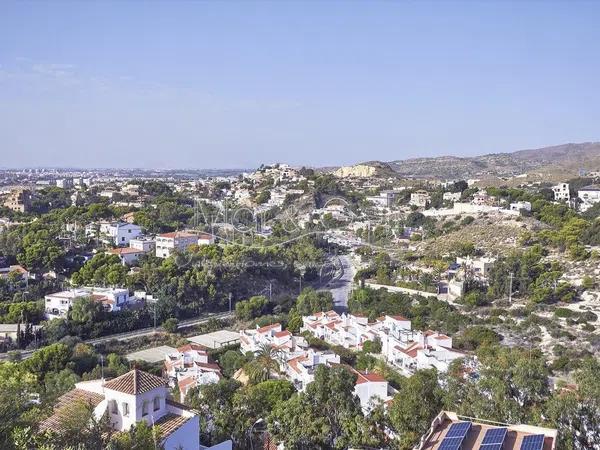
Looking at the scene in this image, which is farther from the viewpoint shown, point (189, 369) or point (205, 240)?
point (205, 240)

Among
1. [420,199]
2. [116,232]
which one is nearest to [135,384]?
[116,232]

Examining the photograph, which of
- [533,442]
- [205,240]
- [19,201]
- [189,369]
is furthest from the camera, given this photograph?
[19,201]

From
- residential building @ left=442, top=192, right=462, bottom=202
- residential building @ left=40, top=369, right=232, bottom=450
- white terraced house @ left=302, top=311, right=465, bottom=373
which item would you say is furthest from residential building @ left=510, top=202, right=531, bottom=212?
residential building @ left=40, top=369, right=232, bottom=450

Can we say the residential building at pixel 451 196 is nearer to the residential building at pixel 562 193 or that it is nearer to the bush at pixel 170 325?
the residential building at pixel 562 193

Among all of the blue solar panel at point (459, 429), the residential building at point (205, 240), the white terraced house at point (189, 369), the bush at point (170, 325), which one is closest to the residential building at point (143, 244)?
the residential building at point (205, 240)

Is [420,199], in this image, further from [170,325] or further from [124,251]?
[170,325]

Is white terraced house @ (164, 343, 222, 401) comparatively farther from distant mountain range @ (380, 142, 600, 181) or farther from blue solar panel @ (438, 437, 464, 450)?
distant mountain range @ (380, 142, 600, 181)
